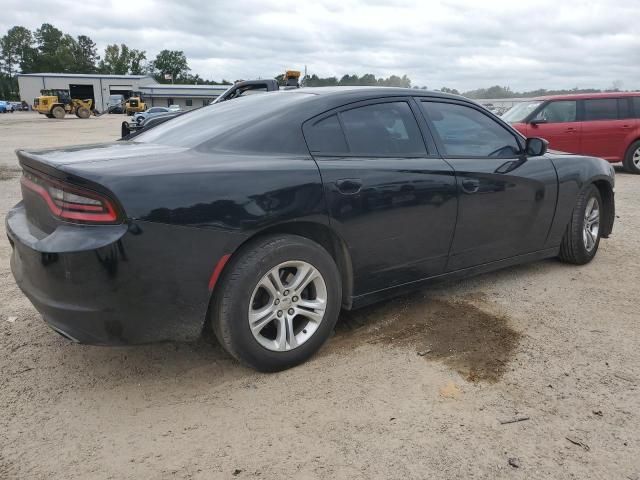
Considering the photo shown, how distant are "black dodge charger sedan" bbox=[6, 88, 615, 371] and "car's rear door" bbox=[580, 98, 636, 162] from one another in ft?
25.1

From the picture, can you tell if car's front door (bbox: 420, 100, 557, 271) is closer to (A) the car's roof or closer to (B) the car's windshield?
(B) the car's windshield

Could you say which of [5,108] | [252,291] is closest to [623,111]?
[252,291]

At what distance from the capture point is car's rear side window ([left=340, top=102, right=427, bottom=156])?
121 inches

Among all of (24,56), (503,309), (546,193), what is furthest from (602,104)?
(24,56)

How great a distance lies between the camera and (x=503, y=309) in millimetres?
3633

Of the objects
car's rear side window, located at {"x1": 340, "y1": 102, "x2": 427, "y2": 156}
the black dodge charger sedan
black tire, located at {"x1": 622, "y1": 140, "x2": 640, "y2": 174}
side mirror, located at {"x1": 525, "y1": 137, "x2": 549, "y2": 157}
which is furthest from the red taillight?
black tire, located at {"x1": 622, "y1": 140, "x2": 640, "y2": 174}

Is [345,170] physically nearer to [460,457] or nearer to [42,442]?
[460,457]

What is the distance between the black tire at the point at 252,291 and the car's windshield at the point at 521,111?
893 centimetres

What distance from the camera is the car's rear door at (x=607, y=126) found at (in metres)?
10.5

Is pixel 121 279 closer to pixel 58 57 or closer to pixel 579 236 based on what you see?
pixel 579 236

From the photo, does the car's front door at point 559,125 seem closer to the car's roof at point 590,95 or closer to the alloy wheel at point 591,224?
the car's roof at point 590,95

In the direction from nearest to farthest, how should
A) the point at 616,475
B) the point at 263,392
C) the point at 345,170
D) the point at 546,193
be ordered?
the point at 616,475 → the point at 263,392 → the point at 345,170 → the point at 546,193

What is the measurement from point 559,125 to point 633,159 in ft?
6.43

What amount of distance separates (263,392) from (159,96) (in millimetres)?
80811
